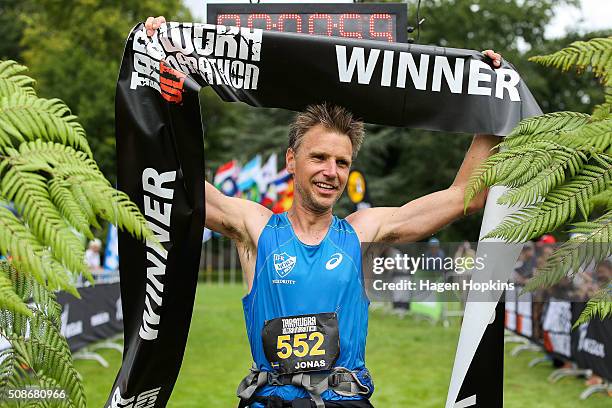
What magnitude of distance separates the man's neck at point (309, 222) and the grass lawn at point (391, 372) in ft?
21.1

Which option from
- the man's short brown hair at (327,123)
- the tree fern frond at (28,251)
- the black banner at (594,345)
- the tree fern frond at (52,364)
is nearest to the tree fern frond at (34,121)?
the tree fern frond at (28,251)

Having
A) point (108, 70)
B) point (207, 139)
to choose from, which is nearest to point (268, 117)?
point (207, 139)

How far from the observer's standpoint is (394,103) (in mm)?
4969

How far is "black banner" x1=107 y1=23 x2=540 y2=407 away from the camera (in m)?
4.70

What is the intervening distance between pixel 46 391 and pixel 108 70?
38.4 metres

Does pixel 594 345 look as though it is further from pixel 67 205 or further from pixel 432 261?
pixel 67 205

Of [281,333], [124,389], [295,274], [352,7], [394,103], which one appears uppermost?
[352,7]

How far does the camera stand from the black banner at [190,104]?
4699 millimetres

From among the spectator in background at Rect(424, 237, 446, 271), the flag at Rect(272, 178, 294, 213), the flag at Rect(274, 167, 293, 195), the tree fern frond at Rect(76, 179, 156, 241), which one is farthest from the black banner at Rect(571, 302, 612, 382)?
the flag at Rect(274, 167, 293, 195)

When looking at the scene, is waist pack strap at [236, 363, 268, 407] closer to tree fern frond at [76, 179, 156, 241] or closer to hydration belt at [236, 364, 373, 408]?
hydration belt at [236, 364, 373, 408]

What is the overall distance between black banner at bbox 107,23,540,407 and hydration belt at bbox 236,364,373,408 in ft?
2.36

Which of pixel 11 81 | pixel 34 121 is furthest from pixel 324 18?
pixel 34 121

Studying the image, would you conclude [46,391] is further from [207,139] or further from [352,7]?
[207,139]

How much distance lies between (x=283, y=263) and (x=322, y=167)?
1.85 ft
